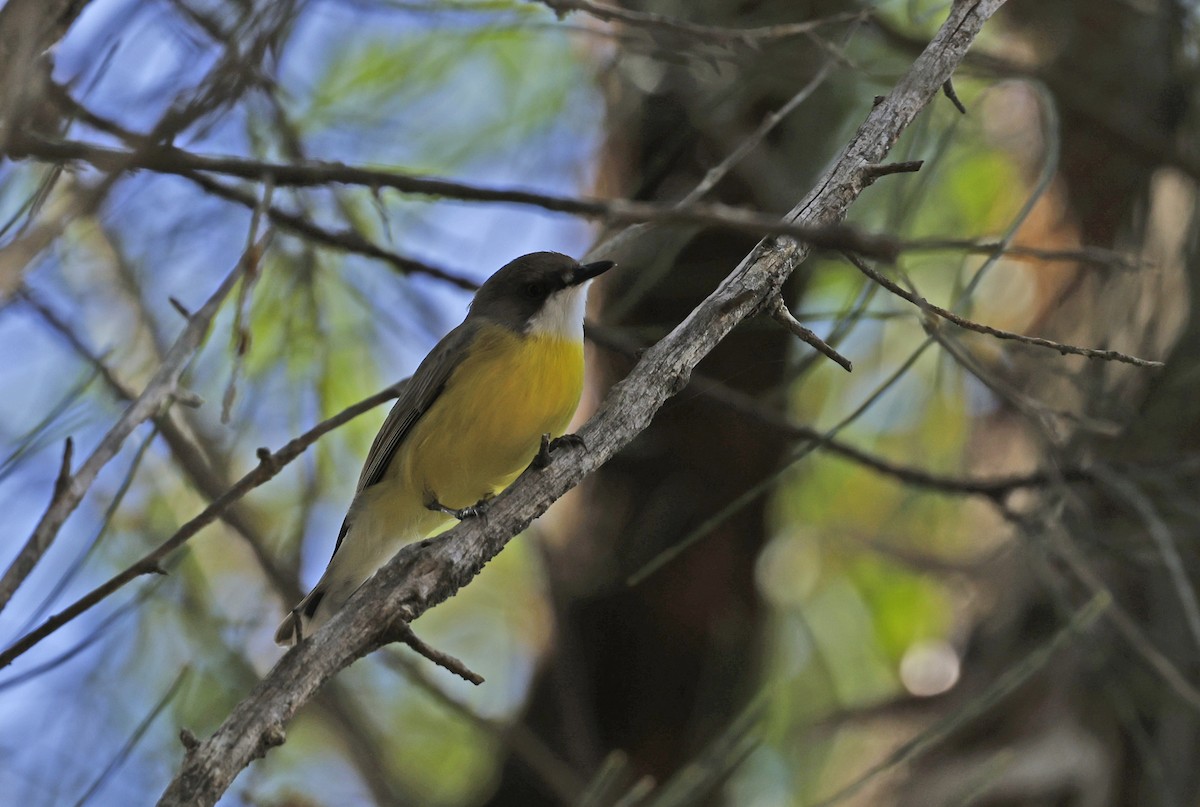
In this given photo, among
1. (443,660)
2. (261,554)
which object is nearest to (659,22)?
(443,660)

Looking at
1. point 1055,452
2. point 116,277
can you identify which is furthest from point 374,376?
point 1055,452

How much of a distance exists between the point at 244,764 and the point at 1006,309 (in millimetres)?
5421

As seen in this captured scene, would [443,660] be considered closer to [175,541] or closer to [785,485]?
[175,541]

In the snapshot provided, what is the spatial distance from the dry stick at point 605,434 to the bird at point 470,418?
5.08ft

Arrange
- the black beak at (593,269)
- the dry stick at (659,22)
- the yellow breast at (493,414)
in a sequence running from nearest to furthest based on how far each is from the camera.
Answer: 1. the dry stick at (659,22)
2. the black beak at (593,269)
3. the yellow breast at (493,414)

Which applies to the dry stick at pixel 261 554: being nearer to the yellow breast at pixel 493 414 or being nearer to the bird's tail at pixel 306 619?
the bird's tail at pixel 306 619

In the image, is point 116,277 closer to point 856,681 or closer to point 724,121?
point 724,121

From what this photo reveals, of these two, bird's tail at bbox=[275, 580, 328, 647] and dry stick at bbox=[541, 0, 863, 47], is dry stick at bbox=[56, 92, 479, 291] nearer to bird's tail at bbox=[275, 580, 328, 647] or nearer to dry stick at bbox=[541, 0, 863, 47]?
dry stick at bbox=[541, 0, 863, 47]

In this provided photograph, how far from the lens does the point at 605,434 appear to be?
2.50 meters

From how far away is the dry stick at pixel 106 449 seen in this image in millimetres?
1976

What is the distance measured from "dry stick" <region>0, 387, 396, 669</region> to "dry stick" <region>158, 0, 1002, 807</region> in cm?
36

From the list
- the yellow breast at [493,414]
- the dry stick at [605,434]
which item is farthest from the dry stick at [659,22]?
the yellow breast at [493,414]

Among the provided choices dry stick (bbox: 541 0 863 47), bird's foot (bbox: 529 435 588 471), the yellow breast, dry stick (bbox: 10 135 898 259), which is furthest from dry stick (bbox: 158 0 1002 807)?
the yellow breast

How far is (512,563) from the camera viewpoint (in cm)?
688
